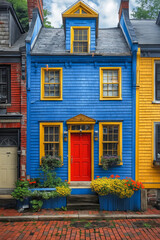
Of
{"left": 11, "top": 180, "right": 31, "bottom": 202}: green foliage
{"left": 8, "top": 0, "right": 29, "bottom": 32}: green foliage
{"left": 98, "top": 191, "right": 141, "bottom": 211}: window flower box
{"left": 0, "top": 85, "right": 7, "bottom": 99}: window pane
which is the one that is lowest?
{"left": 98, "top": 191, "right": 141, "bottom": 211}: window flower box

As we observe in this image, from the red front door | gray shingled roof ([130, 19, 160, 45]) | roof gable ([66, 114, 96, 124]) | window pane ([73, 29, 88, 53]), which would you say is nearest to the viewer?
roof gable ([66, 114, 96, 124])

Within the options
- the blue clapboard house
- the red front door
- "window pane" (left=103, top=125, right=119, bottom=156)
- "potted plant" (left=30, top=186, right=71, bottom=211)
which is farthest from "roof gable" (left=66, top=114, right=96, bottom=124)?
"potted plant" (left=30, top=186, right=71, bottom=211)

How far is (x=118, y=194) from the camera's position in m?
→ 8.53

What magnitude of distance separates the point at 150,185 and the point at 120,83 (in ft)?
16.7

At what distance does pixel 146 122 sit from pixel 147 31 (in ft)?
18.8

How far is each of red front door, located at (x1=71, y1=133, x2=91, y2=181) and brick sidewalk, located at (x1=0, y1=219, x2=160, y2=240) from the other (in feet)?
8.02

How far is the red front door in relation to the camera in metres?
9.96

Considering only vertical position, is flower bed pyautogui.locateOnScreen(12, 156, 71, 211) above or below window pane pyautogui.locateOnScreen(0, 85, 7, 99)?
below

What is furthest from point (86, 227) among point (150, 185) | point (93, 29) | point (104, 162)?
point (93, 29)

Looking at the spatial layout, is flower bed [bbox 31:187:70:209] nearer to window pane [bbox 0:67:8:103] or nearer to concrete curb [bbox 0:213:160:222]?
Answer: concrete curb [bbox 0:213:160:222]

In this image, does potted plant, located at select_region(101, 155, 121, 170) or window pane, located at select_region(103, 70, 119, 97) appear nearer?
potted plant, located at select_region(101, 155, 121, 170)

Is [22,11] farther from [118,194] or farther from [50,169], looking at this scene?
[118,194]

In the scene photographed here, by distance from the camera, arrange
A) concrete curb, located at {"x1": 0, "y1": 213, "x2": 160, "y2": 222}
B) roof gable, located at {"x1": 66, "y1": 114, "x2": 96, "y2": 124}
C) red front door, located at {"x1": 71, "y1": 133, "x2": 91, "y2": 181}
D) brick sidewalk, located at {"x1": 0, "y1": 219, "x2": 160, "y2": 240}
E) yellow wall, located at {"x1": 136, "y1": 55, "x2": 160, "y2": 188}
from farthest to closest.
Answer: red front door, located at {"x1": 71, "y1": 133, "x2": 91, "y2": 181}, roof gable, located at {"x1": 66, "y1": 114, "x2": 96, "y2": 124}, yellow wall, located at {"x1": 136, "y1": 55, "x2": 160, "y2": 188}, concrete curb, located at {"x1": 0, "y1": 213, "x2": 160, "y2": 222}, brick sidewalk, located at {"x1": 0, "y1": 219, "x2": 160, "y2": 240}

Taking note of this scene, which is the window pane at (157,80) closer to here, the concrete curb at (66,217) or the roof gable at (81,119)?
the roof gable at (81,119)
